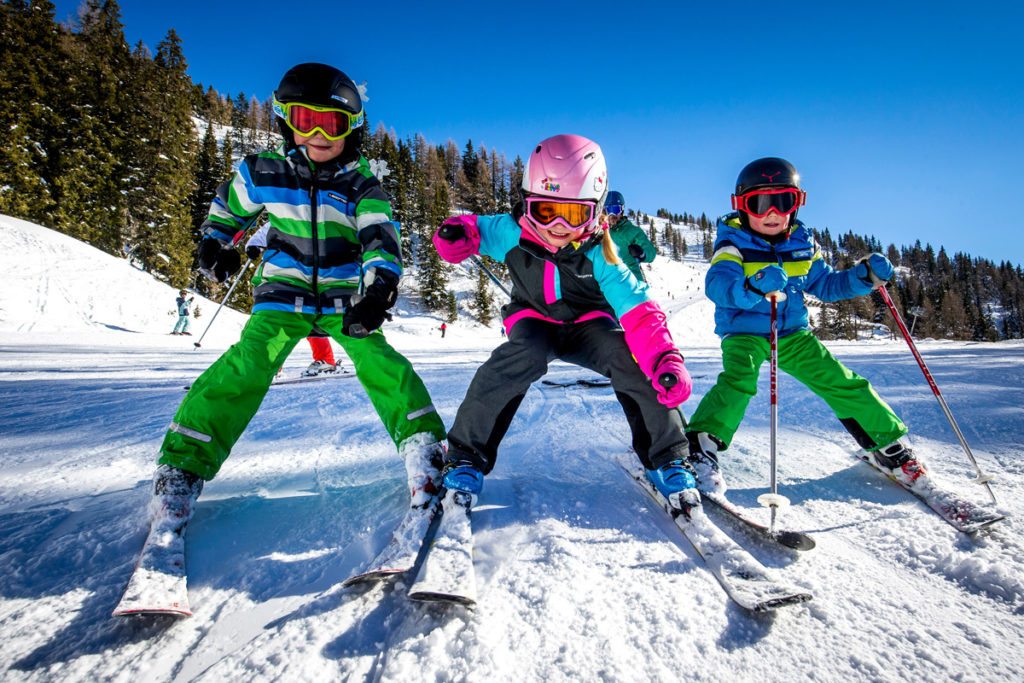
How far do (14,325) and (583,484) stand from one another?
56.9 ft

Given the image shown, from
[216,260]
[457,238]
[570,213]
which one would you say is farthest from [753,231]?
[216,260]

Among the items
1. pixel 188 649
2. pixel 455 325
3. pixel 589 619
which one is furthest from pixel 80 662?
pixel 455 325

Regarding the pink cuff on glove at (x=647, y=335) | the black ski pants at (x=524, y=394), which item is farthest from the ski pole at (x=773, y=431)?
the pink cuff on glove at (x=647, y=335)

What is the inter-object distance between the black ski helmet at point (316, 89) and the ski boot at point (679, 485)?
2.24 metres

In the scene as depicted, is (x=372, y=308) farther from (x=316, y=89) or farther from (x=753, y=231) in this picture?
(x=753, y=231)

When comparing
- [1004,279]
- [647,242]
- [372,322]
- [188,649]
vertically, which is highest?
[1004,279]

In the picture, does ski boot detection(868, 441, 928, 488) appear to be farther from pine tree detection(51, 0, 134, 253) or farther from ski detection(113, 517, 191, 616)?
pine tree detection(51, 0, 134, 253)

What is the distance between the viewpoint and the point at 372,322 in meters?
2.04

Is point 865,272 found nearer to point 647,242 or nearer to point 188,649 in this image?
point 647,242

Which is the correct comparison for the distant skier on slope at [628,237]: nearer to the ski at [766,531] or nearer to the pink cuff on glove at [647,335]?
the pink cuff on glove at [647,335]

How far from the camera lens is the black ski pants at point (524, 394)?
6.56 ft

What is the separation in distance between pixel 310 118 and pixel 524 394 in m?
1.77

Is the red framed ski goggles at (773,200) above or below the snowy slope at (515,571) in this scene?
above

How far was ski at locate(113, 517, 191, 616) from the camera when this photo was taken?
1281 mm
